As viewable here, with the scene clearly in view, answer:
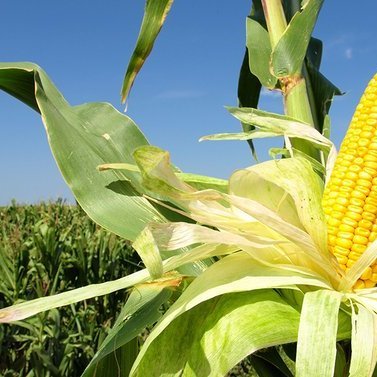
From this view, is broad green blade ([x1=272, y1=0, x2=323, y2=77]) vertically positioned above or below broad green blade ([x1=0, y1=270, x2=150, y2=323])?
above

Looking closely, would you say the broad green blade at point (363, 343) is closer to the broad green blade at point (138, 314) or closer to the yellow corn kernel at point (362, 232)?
the yellow corn kernel at point (362, 232)

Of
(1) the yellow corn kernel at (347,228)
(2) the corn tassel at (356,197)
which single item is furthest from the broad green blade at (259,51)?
(1) the yellow corn kernel at (347,228)

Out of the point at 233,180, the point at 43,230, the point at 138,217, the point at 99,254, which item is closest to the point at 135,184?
the point at 138,217

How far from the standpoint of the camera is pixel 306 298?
75 centimetres

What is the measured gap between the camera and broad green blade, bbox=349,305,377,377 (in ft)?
2.33

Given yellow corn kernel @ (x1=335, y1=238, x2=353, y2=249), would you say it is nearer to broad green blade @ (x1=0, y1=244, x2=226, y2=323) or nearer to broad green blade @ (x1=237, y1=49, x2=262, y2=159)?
broad green blade @ (x1=0, y1=244, x2=226, y2=323)

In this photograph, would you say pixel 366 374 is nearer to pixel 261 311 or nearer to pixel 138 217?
pixel 261 311

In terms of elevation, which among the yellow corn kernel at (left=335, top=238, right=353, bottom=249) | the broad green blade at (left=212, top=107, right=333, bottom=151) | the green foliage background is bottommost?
the green foliage background

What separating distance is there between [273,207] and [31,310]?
39 centimetres

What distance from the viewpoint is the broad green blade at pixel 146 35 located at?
1.17 metres

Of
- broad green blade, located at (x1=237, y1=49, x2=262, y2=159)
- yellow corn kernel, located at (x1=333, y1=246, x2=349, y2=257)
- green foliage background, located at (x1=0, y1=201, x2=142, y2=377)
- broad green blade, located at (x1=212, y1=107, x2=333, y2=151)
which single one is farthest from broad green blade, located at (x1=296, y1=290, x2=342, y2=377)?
green foliage background, located at (x1=0, y1=201, x2=142, y2=377)

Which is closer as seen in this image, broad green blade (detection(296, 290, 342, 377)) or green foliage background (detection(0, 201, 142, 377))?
broad green blade (detection(296, 290, 342, 377))

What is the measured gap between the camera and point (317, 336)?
71cm

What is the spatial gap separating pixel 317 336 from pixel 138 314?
0.30m
